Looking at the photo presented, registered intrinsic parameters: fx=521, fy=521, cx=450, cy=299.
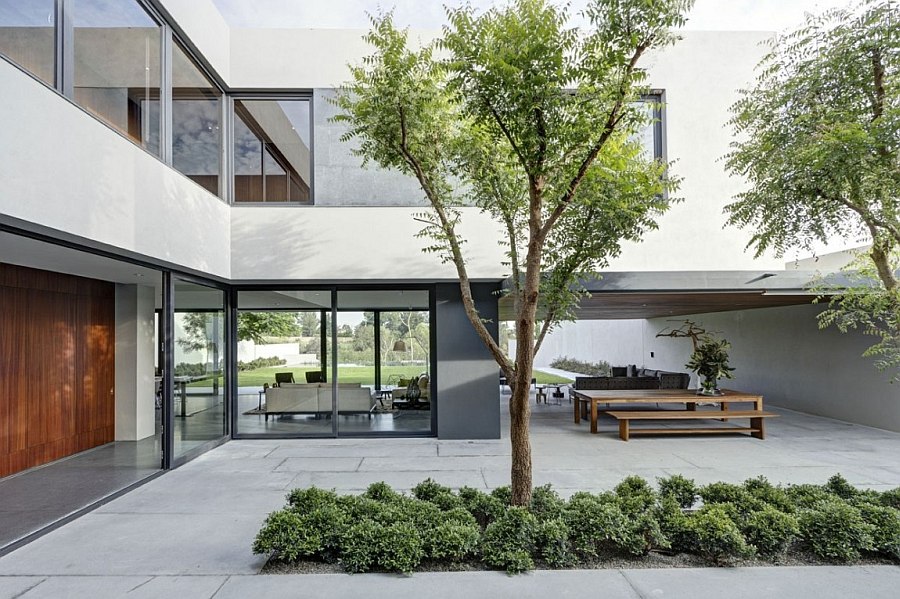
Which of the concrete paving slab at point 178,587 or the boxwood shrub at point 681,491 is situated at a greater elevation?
the boxwood shrub at point 681,491

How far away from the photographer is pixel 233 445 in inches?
341

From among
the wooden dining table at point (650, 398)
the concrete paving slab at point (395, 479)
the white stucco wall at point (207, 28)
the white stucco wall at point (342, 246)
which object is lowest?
the concrete paving slab at point (395, 479)

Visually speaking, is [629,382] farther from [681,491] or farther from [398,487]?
[398,487]

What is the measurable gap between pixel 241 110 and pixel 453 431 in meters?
6.62

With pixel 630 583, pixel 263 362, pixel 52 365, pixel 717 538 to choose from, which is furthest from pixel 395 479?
pixel 52 365

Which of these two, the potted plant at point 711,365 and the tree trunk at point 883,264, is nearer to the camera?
the tree trunk at point 883,264

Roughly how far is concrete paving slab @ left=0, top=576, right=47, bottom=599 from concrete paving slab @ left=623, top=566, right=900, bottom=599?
429 centimetres

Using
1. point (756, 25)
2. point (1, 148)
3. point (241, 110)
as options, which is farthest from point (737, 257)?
point (1, 148)

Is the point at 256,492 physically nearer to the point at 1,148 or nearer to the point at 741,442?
the point at 1,148

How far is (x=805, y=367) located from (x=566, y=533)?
1013 centimetres

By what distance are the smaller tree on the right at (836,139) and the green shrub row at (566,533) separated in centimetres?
170

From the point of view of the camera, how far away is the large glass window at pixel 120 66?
5.21m

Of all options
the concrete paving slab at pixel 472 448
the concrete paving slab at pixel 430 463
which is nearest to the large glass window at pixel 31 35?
the concrete paving slab at pixel 430 463

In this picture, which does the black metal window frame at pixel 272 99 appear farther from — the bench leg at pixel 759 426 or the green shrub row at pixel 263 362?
the bench leg at pixel 759 426
